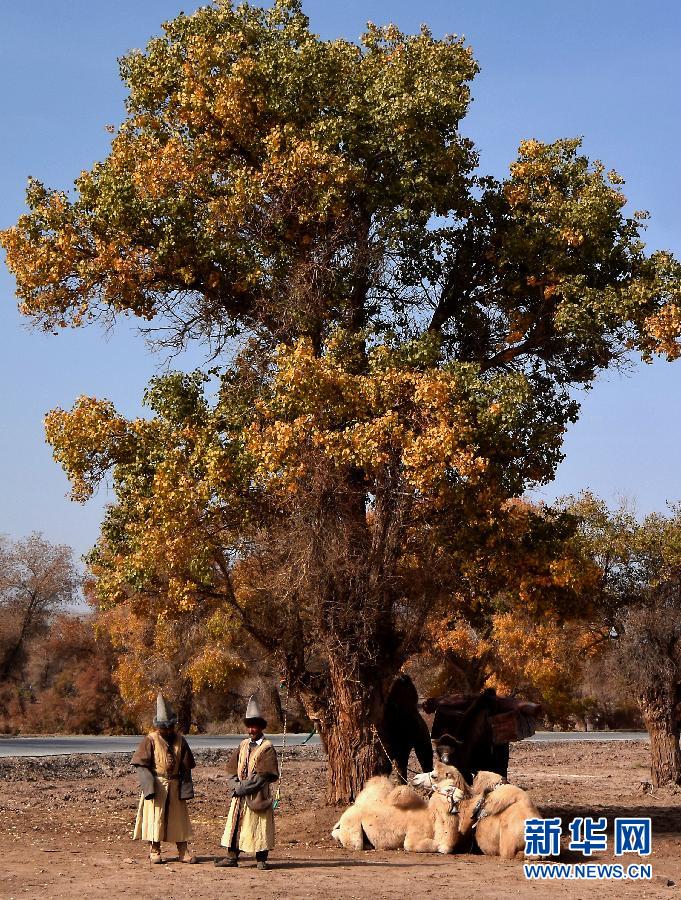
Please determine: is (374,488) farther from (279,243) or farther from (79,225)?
(79,225)

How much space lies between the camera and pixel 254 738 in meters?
13.0

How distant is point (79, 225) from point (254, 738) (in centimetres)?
785

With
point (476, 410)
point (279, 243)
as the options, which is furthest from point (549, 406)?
point (279, 243)

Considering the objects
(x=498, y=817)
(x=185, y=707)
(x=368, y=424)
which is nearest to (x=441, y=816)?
(x=498, y=817)

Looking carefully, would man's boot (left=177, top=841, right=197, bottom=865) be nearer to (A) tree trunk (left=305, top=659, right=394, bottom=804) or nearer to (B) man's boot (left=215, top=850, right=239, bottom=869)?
(B) man's boot (left=215, top=850, right=239, bottom=869)

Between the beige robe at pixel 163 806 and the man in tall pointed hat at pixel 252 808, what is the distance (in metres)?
0.54

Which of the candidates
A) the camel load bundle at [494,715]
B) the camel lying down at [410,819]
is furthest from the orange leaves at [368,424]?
the camel load bundle at [494,715]

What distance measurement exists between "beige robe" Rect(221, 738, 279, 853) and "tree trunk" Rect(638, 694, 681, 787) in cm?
1341

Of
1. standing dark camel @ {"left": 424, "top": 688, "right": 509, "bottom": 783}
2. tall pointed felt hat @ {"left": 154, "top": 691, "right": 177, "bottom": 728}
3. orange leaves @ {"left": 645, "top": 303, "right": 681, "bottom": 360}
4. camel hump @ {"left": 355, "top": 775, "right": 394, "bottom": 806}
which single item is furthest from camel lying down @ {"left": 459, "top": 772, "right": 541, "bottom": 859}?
orange leaves @ {"left": 645, "top": 303, "right": 681, "bottom": 360}

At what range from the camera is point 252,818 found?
41.0ft

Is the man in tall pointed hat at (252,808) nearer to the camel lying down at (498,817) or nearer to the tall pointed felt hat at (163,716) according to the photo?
the tall pointed felt hat at (163,716)

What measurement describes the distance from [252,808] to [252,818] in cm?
15

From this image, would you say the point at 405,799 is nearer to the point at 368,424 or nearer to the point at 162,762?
the point at 162,762

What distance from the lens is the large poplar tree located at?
15.0 metres
